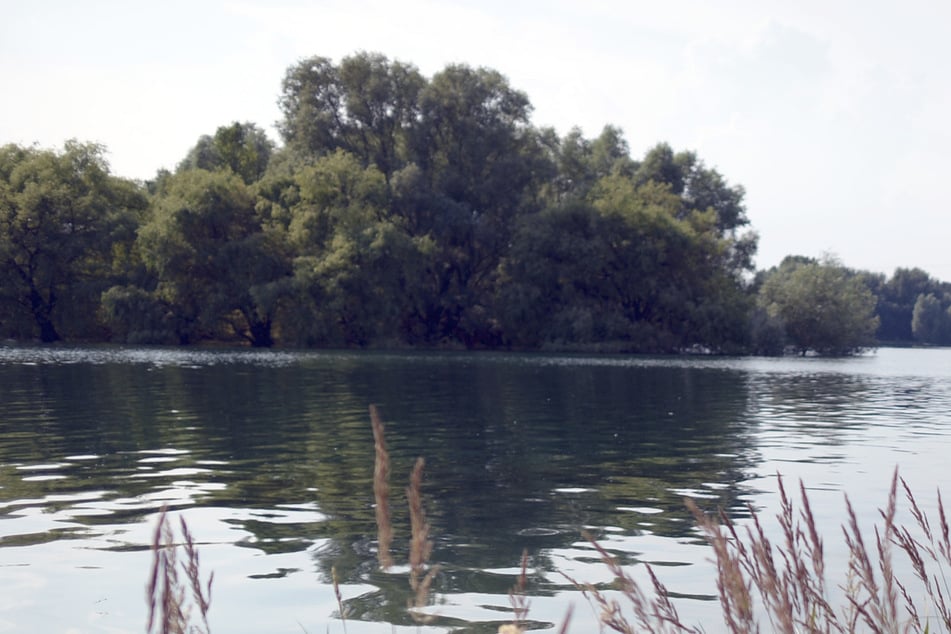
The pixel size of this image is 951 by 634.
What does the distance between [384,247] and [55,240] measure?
26.4 m

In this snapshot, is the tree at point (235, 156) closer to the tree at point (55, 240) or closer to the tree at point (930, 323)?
the tree at point (55, 240)

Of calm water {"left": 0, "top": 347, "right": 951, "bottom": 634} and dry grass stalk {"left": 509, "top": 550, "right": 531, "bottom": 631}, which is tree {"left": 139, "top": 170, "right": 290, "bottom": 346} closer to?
calm water {"left": 0, "top": 347, "right": 951, "bottom": 634}

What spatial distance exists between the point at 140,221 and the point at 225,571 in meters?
78.3

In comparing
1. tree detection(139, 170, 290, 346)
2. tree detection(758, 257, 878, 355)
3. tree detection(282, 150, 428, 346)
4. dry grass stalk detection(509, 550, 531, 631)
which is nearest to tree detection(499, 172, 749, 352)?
tree detection(758, 257, 878, 355)

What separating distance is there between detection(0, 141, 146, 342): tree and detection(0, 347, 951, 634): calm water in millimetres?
46670

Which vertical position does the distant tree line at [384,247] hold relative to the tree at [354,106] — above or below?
below

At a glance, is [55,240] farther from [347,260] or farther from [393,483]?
[393,483]

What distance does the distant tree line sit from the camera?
250ft

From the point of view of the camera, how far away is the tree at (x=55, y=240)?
250ft


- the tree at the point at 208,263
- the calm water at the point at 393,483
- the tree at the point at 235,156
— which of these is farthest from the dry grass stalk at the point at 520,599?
the tree at the point at 235,156

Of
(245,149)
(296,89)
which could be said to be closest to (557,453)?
(296,89)

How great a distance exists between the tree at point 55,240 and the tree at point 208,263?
4753 millimetres

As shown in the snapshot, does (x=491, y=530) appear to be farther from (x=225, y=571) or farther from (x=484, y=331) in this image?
(x=484, y=331)

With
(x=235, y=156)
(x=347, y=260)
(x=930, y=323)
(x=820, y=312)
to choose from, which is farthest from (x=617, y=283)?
(x=930, y=323)
